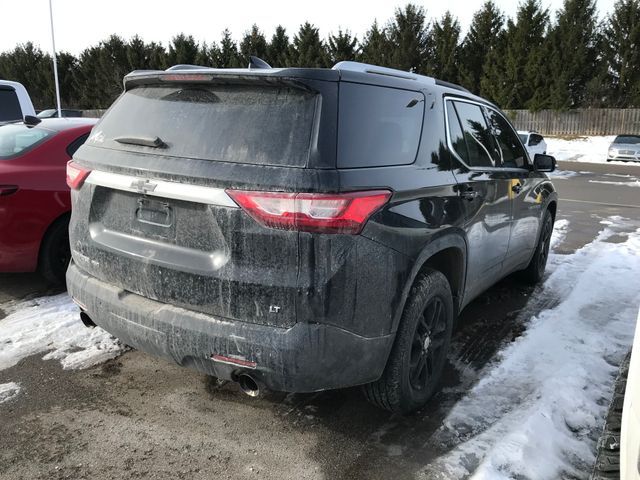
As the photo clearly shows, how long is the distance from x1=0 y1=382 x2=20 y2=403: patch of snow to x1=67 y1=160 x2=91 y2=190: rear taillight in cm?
128

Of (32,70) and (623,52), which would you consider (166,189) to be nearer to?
(623,52)

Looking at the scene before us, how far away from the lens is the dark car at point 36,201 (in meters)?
4.42

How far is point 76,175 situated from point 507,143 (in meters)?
3.27

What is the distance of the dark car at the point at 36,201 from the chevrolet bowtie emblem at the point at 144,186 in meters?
2.37

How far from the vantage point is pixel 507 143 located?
14.9 feet

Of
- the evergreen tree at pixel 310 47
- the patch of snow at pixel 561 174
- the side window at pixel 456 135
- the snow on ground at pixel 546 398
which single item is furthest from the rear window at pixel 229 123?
the evergreen tree at pixel 310 47

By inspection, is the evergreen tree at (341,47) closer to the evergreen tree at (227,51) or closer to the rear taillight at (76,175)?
the evergreen tree at (227,51)

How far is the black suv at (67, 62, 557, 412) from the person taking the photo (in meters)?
2.31

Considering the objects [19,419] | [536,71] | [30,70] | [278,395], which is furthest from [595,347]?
[30,70]

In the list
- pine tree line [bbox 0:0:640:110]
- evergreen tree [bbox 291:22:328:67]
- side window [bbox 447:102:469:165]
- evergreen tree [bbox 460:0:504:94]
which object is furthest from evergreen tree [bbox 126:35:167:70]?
side window [bbox 447:102:469:165]

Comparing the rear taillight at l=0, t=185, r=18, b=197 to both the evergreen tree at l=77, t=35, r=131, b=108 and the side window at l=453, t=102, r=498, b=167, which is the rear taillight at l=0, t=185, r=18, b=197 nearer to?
the side window at l=453, t=102, r=498, b=167

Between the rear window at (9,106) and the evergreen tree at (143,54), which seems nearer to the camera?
the rear window at (9,106)

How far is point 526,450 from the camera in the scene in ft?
8.84

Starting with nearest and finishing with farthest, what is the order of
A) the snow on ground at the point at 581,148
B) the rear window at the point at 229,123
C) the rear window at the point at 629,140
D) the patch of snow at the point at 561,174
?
the rear window at the point at 229,123 < the patch of snow at the point at 561,174 < the rear window at the point at 629,140 < the snow on ground at the point at 581,148
